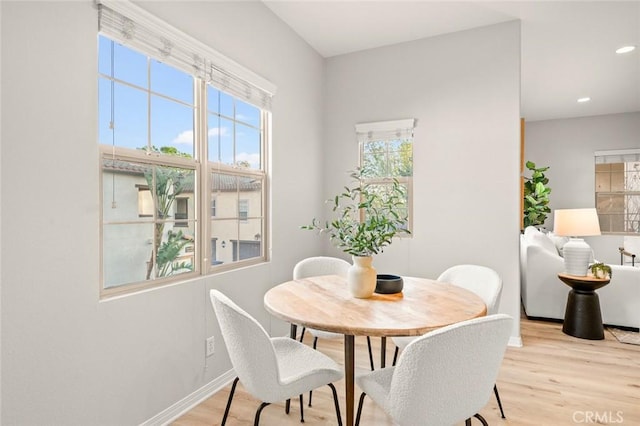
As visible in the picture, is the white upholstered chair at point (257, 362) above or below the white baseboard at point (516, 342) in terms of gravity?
above

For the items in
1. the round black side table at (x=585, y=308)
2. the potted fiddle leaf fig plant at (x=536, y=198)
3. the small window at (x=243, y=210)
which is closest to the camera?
the small window at (x=243, y=210)

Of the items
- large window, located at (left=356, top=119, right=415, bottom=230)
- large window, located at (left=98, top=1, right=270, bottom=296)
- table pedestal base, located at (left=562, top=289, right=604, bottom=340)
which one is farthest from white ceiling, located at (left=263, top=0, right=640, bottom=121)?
table pedestal base, located at (left=562, top=289, right=604, bottom=340)

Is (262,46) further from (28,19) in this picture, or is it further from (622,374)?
(622,374)

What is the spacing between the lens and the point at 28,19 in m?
1.45

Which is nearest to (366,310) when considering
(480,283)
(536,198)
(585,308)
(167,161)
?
(480,283)

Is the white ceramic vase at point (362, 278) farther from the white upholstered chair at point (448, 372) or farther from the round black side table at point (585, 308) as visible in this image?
the round black side table at point (585, 308)

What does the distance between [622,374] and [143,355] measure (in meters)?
3.21

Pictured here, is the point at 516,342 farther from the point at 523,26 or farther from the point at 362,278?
the point at 523,26

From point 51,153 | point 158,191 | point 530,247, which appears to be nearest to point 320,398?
point 158,191

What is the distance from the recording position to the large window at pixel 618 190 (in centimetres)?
637

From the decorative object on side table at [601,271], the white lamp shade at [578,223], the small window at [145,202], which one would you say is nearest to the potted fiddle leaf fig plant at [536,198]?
the white lamp shade at [578,223]

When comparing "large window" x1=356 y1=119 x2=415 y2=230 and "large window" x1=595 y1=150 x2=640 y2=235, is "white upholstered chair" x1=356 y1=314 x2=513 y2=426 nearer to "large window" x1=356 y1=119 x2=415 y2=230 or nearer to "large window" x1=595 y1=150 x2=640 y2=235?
"large window" x1=356 y1=119 x2=415 y2=230

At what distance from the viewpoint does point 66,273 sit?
159cm

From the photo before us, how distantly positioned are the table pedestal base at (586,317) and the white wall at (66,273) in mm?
3346
